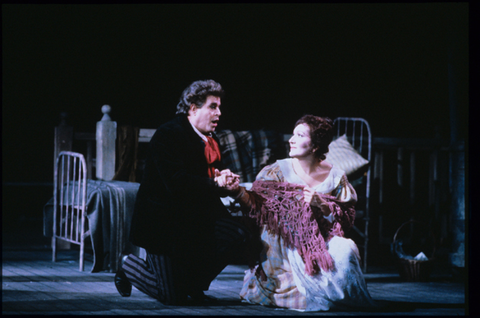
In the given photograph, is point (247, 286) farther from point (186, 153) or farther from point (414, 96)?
point (414, 96)

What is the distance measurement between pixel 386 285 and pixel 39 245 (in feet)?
13.1

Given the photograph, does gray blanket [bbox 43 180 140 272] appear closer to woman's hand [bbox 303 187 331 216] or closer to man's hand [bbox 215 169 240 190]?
man's hand [bbox 215 169 240 190]

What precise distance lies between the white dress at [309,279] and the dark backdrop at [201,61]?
19.2 feet

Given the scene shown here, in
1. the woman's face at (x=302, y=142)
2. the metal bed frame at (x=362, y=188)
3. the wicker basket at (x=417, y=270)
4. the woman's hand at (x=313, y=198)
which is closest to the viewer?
the woman's hand at (x=313, y=198)

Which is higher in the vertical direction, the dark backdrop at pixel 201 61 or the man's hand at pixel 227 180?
the dark backdrop at pixel 201 61

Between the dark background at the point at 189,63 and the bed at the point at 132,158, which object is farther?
the dark background at the point at 189,63

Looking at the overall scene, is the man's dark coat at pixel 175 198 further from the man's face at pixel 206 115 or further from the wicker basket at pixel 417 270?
the wicker basket at pixel 417 270

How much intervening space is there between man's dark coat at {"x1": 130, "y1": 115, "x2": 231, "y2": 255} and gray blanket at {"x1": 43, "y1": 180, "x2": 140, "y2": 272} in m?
1.48

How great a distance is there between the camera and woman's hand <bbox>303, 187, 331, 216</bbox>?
162 inches

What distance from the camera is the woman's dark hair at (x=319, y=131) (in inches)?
167

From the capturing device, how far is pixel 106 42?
9.61 m

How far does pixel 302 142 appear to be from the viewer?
167 inches

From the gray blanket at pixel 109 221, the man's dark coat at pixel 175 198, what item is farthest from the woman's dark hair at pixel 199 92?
the gray blanket at pixel 109 221

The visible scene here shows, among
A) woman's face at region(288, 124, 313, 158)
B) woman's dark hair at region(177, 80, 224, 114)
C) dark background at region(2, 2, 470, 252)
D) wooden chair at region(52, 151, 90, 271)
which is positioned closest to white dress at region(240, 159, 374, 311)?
woman's face at region(288, 124, 313, 158)
